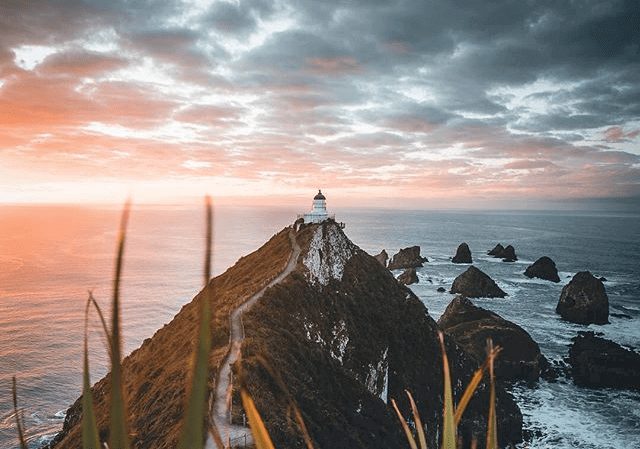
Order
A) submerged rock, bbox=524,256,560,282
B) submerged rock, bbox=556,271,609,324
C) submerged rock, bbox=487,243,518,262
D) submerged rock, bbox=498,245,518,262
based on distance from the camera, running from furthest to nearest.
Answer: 1. submerged rock, bbox=487,243,518,262
2. submerged rock, bbox=498,245,518,262
3. submerged rock, bbox=524,256,560,282
4. submerged rock, bbox=556,271,609,324

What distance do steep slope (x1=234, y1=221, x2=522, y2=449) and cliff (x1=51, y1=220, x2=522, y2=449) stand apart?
10cm

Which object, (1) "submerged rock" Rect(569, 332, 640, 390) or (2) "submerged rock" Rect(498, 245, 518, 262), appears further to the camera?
(2) "submerged rock" Rect(498, 245, 518, 262)

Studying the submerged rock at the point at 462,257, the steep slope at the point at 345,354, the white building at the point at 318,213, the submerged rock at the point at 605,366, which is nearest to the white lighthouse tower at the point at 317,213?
the white building at the point at 318,213

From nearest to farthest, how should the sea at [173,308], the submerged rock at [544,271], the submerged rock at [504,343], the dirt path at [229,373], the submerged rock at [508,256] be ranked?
1. the dirt path at [229,373]
2. the sea at [173,308]
3. the submerged rock at [504,343]
4. the submerged rock at [544,271]
5. the submerged rock at [508,256]

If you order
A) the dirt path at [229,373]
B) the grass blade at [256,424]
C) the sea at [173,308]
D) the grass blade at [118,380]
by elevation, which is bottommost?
the sea at [173,308]

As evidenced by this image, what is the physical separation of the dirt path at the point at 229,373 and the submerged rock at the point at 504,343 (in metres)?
22.4

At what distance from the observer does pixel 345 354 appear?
116 ft

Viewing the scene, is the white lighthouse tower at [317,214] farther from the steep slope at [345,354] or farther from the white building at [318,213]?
the steep slope at [345,354]

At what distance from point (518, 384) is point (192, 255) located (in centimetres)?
11265

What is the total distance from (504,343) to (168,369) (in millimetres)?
37804

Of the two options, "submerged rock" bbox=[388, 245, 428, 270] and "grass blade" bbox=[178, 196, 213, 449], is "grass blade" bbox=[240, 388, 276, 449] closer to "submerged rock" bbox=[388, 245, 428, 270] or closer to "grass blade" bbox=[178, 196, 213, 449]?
"grass blade" bbox=[178, 196, 213, 449]

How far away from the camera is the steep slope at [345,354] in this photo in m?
24.4

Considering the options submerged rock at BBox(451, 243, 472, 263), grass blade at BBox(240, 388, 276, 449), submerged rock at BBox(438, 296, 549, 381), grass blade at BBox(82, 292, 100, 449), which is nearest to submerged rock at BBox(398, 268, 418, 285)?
submerged rock at BBox(451, 243, 472, 263)

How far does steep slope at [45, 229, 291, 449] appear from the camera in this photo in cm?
2027
